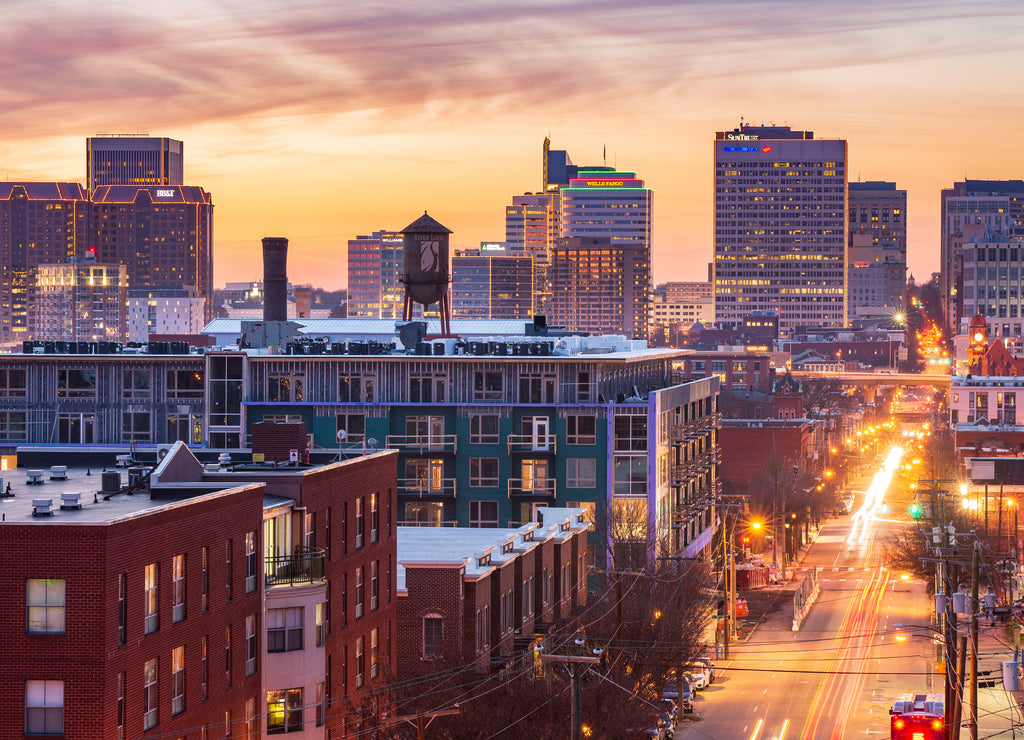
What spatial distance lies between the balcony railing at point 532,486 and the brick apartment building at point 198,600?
37656 mm

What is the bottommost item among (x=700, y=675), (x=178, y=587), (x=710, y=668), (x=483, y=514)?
(x=710, y=668)

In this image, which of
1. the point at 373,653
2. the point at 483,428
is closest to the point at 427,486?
the point at 483,428

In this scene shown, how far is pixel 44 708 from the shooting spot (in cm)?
3622

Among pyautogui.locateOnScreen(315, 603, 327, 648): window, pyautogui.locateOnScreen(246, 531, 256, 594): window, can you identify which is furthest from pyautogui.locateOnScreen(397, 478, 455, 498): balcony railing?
pyautogui.locateOnScreen(246, 531, 256, 594): window

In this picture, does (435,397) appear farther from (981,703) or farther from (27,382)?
(981,703)

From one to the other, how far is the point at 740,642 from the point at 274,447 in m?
53.8

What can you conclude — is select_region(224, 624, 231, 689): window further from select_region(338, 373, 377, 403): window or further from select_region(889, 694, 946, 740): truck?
select_region(338, 373, 377, 403): window

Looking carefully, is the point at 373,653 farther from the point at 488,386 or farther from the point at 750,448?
the point at 750,448

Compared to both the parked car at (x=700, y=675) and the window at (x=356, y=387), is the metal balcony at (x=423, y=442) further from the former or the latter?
the parked car at (x=700, y=675)

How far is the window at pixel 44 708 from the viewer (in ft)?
119

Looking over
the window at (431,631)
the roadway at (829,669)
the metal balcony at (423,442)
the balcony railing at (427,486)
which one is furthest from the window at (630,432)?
the window at (431,631)

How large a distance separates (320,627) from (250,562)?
181 inches

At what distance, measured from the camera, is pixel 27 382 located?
102 metres

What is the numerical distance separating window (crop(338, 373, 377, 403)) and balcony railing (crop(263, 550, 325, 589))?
163 ft
